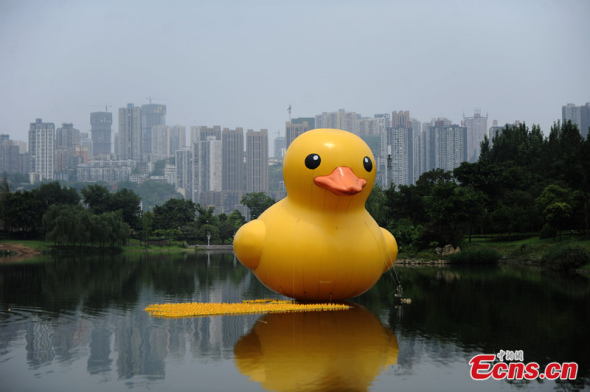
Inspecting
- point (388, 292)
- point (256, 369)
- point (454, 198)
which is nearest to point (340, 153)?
point (256, 369)

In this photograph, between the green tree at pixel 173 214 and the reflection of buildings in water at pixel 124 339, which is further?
the green tree at pixel 173 214

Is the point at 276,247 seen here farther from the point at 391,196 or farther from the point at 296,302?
the point at 391,196

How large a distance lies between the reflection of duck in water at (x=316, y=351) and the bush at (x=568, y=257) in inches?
721

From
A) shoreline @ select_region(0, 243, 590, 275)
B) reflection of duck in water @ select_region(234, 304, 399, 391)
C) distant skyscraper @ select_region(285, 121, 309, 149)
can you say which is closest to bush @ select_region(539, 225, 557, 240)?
shoreline @ select_region(0, 243, 590, 275)

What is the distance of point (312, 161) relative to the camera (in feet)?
48.5

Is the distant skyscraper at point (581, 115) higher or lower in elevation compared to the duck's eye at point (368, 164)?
higher

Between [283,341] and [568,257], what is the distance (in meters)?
22.2

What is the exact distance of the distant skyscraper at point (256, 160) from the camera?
577 ft

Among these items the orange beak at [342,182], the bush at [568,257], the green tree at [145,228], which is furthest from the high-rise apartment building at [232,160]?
the orange beak at [342,182]

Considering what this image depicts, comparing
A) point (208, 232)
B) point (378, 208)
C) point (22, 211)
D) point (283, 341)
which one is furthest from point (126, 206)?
point (283, 341)

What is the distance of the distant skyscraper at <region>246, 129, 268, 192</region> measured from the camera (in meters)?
176

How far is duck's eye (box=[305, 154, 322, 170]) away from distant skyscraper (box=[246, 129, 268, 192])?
160m

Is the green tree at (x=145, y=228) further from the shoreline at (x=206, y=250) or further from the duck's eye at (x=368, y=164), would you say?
the duck's eye at (x=368, y=164)

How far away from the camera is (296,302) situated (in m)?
16.5
